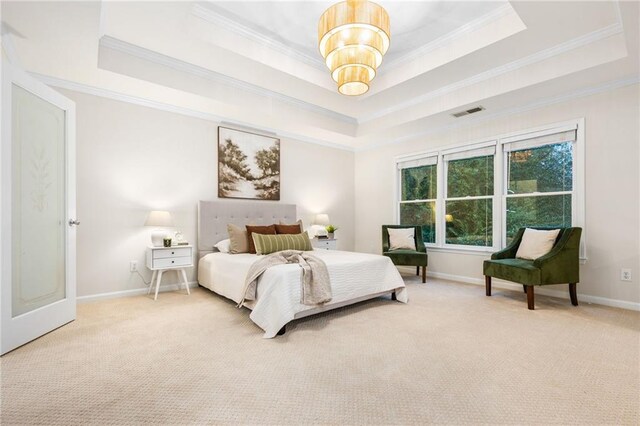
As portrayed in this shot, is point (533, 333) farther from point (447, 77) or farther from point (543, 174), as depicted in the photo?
point (447, 77)

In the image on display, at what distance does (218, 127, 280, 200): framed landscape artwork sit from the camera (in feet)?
15.3

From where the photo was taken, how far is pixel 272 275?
9.00 ft

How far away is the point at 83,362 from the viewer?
2.09m

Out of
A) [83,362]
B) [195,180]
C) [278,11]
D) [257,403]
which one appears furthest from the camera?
[195,180]

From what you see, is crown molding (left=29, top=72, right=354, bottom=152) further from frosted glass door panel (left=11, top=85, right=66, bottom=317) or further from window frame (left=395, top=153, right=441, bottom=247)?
window frame (left=395, top=153, right=441, bottom=247)

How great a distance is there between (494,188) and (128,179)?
499 centimetres

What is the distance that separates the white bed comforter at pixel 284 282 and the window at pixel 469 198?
190 cm

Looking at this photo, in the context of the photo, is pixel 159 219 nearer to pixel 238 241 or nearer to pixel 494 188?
pixel 238 241

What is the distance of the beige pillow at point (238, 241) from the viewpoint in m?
4.07

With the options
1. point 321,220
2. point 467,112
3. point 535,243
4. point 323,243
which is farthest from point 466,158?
point 323,243

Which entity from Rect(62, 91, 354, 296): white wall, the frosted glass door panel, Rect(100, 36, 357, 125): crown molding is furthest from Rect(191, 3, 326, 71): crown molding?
the frosted glass door panel

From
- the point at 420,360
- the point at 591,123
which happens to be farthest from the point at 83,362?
the point at 591,123

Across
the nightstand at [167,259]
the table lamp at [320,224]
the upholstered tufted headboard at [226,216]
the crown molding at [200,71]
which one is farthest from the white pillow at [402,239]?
the nightstand at [167,259]

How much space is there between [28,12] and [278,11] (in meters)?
2.00
